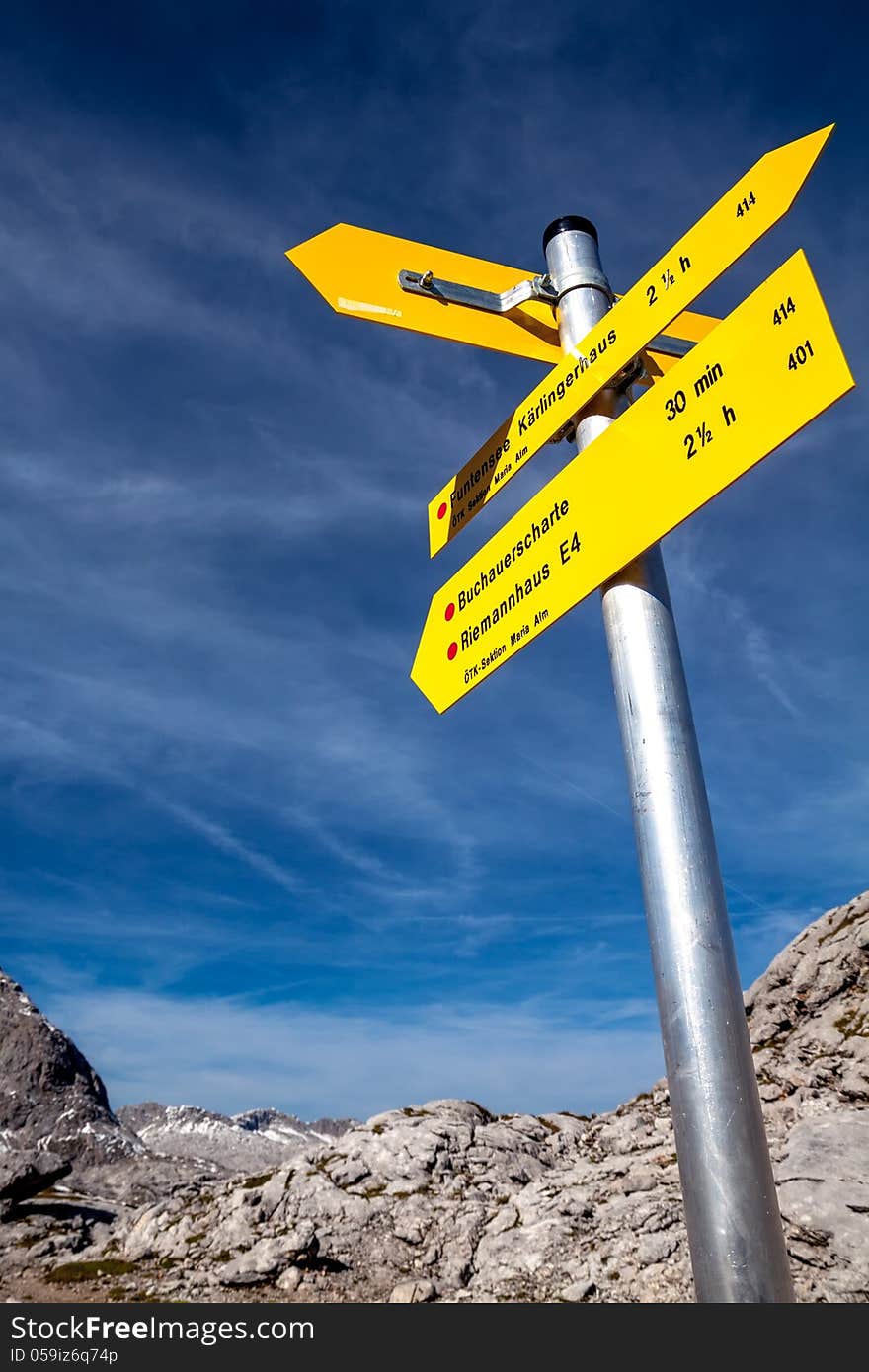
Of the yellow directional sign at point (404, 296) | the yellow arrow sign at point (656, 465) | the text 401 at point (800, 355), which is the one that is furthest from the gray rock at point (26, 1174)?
the text 401 at point (800, 355)

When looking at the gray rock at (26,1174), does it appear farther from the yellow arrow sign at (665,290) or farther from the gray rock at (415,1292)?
the yellow arrow sign at (665,290)

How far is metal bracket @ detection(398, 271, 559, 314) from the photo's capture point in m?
5.45

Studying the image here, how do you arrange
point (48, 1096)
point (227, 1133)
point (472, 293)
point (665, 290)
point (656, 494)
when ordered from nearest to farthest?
point (656, 494) → point (665, 290) → point (472, 293) → point (48, 1096) → point (227, 1133)

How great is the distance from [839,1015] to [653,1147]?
482 centimetres

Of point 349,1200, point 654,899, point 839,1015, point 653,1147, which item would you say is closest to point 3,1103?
point 349,1200

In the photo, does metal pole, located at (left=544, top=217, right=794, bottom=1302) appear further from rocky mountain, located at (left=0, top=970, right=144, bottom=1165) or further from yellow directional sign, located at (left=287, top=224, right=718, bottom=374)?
rocky mountain, located at (left=0, top=970, right=144, bottom=1165)

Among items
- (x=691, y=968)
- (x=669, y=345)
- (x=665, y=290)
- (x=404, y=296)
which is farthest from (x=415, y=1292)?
(x=665, y=290)

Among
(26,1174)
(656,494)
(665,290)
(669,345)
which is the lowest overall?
(26,1174)

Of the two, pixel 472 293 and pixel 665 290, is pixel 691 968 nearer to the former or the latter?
pixel 665 290

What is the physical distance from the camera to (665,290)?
15.1 feet

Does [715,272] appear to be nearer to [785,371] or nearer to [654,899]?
[785,371]

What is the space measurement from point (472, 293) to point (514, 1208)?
15996 mm

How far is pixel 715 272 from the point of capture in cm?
442

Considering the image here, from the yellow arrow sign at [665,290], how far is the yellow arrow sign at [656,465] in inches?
20.0
